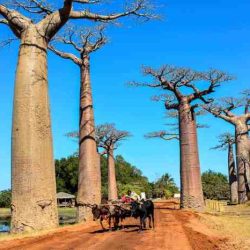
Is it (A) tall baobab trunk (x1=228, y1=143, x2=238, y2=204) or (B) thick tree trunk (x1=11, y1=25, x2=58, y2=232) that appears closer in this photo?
(B) thick tree trunk (x1=11, y1=25, x2=58, y2=232)

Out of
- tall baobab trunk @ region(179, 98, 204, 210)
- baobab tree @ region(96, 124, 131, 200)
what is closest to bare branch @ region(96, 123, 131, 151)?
baobab tree @ region(96, 124, 131, 200)

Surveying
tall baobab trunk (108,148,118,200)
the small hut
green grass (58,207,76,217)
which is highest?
tall baobab trunk (108,148,118,200)

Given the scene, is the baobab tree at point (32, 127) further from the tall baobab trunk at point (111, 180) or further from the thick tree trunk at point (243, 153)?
the tall baobab trunk at point (111, 180)

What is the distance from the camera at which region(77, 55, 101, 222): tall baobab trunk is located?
55.6 feet

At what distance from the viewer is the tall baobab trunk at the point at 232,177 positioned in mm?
32438

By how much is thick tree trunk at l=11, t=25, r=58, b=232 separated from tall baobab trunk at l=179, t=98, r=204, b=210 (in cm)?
917

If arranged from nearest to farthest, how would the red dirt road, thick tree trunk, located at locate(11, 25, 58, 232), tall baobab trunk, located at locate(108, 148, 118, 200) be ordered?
the red dirt road, thick tree trunk, located at locate(11, 25, 58, 232), tall baobab trunk, located at locate(108, 148, 118, 200)

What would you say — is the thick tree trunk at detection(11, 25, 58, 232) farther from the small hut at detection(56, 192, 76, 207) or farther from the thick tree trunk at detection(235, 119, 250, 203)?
the small hut at detection(56, 192, 76, 207)

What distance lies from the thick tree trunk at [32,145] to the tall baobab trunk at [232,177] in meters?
23.0

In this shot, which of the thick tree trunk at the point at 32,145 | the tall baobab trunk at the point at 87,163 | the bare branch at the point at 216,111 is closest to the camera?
the thick tree trunk at the point at 32,145

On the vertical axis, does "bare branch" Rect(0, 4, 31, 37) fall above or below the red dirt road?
above

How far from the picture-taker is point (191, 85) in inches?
810

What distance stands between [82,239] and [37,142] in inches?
111

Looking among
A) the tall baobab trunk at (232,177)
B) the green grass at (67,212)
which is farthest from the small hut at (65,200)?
the tall baobab trunk at (232,177)
